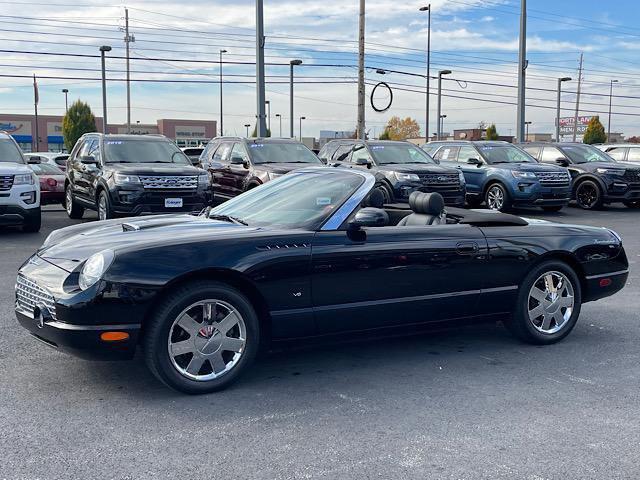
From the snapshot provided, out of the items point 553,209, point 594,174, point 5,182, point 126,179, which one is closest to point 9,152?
point 5,182

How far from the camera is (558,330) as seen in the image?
5.75m

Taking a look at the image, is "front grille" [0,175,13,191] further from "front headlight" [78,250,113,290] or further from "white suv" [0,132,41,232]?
"front headlight" [78,250,113,290]

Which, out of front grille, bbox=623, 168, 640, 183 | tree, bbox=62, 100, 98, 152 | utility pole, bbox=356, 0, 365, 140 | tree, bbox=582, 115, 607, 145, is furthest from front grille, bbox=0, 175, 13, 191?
tree, bbox=582, 115, 607, 145

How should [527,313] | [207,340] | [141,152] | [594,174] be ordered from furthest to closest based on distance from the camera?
[594,174] → [141,152] → [527,313] → [207,340]

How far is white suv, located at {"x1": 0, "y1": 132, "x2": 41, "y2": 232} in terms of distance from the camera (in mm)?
11922

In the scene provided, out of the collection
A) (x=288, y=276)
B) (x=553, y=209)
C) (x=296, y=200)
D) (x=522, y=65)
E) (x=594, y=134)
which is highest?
(x=522, y=65)

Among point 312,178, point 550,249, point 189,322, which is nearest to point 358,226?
point 312,178

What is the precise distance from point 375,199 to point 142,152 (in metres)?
9.60

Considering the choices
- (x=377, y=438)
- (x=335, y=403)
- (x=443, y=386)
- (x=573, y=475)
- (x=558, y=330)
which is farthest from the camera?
(x=558, y=330)

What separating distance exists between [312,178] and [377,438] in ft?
7.89

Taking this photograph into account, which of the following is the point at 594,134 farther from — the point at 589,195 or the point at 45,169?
the point at 45,169

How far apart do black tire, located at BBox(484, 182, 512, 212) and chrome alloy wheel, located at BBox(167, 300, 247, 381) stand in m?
13.5

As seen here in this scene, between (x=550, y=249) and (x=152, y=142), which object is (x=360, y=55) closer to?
(x=152, y=142)

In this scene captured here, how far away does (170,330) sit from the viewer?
4312 mm
